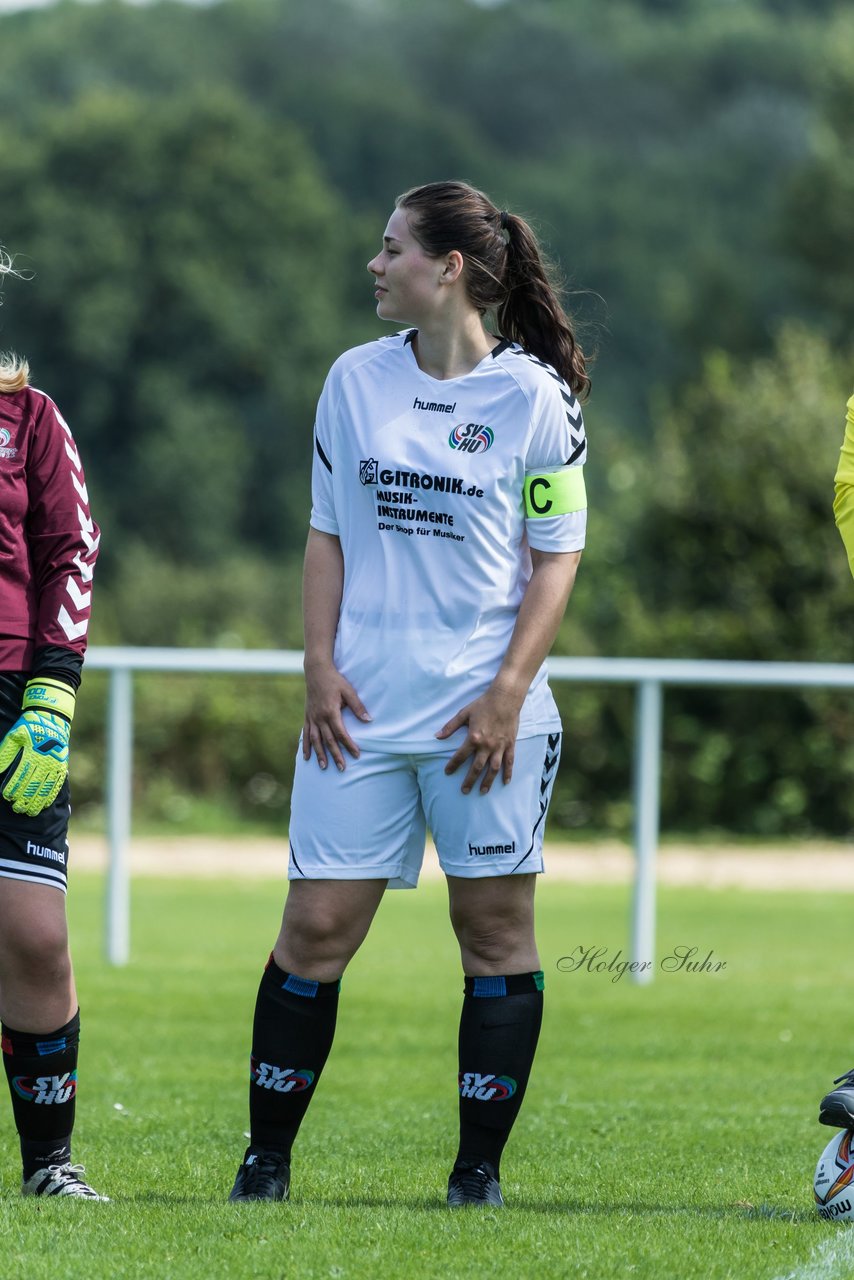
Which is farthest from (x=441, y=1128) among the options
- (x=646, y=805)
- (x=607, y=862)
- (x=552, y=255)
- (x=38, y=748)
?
(x=607, y=862)

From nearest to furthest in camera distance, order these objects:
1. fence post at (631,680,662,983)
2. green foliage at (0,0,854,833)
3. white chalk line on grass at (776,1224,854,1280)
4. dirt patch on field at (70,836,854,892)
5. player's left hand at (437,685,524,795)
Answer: white chalk line on grass at (776,1224,854,1280), player's left hand at (437,685,524,795), fence post at (631,680,662,983), dirt patch on field at (70,836,854,892), green foliage at (0,0,854,833)

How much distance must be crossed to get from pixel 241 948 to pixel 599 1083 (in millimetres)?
3830

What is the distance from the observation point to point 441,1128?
16.6 feet

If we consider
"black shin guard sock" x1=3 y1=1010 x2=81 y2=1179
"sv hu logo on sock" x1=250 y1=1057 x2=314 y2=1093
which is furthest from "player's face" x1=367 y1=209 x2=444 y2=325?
"black shin guard sock" x1=3 y1=1010 x2=81 y2=1179

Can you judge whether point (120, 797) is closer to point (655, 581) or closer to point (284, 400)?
point (655, 581)

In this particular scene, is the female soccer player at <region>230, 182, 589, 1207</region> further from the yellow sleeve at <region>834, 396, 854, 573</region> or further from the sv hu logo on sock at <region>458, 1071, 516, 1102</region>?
the yellow sleeve at <region>834, 396, 854, 573</region>

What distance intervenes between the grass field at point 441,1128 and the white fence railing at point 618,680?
12.3 inches

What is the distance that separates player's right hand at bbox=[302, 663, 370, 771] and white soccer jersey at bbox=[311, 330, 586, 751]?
0.09ft

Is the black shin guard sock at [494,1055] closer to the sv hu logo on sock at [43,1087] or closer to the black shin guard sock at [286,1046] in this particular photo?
the black shin guard sock at [286,1046]

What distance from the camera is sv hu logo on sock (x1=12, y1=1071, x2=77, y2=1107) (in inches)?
155

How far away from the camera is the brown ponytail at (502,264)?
3908mm

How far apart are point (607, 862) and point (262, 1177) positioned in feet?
39.3

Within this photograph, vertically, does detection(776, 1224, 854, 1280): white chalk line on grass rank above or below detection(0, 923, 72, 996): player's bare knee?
below

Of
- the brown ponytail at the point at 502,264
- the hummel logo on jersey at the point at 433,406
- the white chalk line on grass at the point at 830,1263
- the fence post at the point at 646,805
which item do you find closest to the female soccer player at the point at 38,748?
the hummel logo on jersey at the point at 433,406
